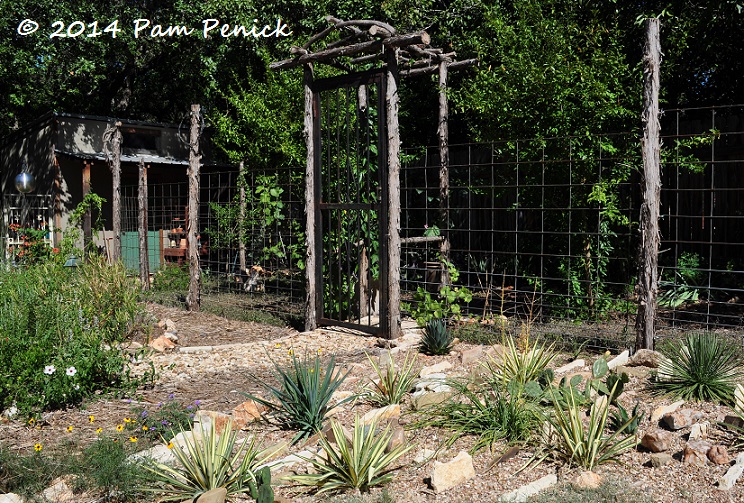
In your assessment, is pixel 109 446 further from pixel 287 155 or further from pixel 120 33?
pixel 120 33

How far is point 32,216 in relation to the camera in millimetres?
16125

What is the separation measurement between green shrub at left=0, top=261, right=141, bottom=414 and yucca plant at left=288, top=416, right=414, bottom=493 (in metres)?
2.17

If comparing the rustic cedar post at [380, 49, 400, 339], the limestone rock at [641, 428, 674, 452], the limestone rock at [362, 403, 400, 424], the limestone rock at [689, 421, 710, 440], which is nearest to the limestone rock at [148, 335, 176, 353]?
the rustic cedar post at [380, 49, 400, 339]

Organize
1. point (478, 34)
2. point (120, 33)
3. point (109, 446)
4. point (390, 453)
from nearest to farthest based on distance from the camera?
point (390, 453) → point (109, 446) → point (478, 34) → point (120, 33)

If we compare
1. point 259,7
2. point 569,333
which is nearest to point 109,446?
point 569,333

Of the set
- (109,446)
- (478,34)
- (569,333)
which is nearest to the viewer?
(109,446)

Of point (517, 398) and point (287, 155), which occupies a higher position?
point (287, 155)

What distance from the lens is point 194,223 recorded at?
30.9 ft

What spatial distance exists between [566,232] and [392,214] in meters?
1.70

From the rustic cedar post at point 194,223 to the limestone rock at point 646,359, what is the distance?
5937 millimetres

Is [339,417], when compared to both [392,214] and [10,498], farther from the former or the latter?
[392,214]

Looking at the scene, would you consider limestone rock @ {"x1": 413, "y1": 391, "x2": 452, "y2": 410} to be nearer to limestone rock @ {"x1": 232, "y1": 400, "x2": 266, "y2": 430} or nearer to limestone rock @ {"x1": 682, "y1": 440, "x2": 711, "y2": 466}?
limestone rock @ {"x1": 232, "y1": 400, "x2": 266, "y2": 430}

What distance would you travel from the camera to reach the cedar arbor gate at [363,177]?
283 inches

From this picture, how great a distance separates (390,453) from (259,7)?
40.9 feet
